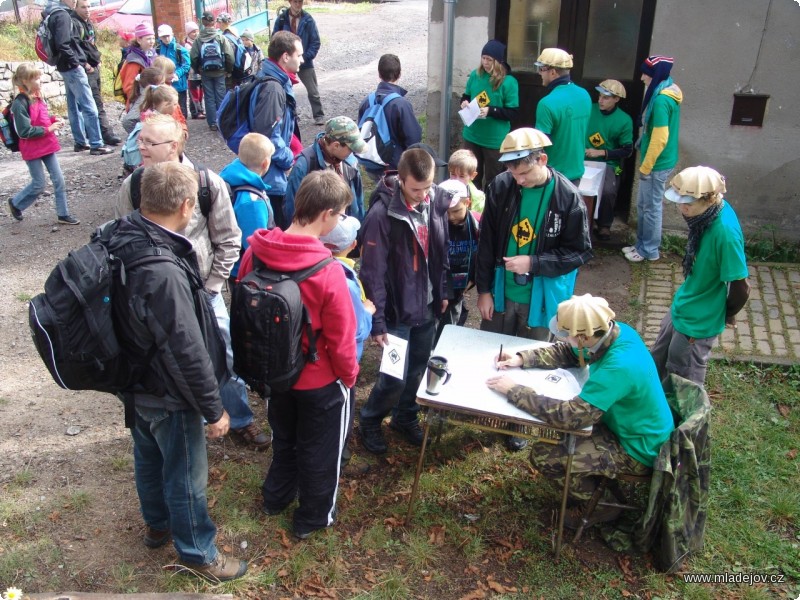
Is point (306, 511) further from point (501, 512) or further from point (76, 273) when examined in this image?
point (76, 273)

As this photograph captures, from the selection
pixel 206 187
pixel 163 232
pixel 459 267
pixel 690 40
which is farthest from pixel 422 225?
pixel 690 40

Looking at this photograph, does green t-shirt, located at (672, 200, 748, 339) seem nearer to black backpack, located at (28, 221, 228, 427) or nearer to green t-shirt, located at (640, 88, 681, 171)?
green t-shirt, located at (640, 88, 681, 171)

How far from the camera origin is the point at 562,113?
621 centimetres

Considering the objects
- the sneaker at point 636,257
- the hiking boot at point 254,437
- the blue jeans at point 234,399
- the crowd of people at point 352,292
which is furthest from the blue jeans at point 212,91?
the hiking boot at point 254,437

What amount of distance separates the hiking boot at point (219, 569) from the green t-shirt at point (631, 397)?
187 centimetres

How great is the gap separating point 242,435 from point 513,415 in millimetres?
1864

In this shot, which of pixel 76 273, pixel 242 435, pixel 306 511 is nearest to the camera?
pixel 76 273

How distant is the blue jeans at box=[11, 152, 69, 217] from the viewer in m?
7.07

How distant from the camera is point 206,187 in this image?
3.75 m

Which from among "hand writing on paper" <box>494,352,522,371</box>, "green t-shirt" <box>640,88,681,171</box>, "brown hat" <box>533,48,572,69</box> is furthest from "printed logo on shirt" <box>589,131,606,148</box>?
"hand writing on paper" <box>494,352,522,371</box>

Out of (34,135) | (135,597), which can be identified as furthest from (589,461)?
(34,135)

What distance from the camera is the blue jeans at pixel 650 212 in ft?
21.8

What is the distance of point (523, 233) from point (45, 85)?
10229 millimetres

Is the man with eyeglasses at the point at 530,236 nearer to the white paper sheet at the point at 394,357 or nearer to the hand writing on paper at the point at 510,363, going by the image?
the hand writing on paper at the point at 510,363
